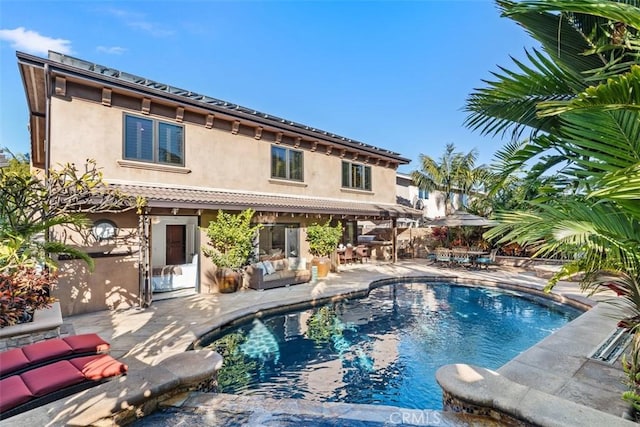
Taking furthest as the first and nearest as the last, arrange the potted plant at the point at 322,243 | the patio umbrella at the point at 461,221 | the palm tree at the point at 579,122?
the patio umbrella at the point at 461,221, the potted plant at the point at 322,243, the palm tree at the point at 579,122

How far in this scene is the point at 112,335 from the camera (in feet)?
23.6

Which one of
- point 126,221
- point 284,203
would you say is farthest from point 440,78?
point 126,221

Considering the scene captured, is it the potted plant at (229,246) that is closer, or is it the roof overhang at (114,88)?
the roof overhang at (114,88)

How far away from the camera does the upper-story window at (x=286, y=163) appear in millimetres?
14648

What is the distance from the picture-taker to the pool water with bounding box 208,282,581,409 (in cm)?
583

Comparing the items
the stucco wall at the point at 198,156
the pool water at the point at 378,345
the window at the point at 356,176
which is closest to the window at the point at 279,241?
the stucco wall at the point at 198,156

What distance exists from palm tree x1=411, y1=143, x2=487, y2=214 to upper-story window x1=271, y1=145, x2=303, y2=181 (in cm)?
1597

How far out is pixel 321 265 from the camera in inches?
579

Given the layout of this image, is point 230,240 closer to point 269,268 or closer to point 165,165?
point 269,268

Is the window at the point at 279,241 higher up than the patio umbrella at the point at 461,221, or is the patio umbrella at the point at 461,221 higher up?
the patio umbrella at the point at 461,221

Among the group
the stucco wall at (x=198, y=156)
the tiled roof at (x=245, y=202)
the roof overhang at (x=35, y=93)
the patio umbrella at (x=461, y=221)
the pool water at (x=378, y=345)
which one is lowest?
the pool water at (x=378, y=345)

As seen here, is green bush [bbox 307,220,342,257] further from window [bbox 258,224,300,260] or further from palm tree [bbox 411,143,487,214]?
palm tree [bbox 411,143,487,214]

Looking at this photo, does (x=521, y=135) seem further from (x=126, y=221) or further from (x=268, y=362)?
(x=126, y=221)

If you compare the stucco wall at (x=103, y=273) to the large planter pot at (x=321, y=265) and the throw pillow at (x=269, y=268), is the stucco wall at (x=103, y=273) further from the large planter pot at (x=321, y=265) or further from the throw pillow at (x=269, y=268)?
the large planter pot at (x=321, y=265)
